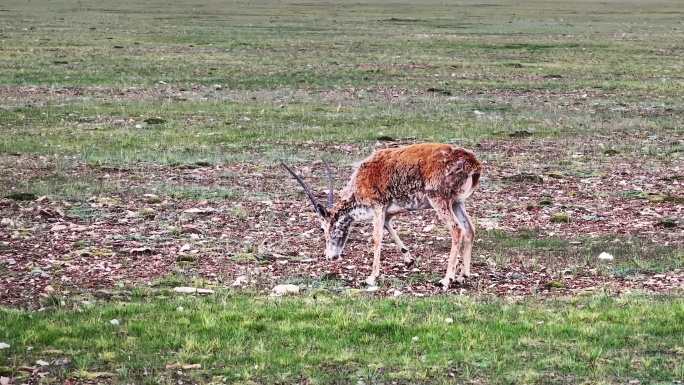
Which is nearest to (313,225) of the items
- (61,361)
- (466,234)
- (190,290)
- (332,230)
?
(332,230)

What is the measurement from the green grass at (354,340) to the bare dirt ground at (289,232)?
109 centimetres

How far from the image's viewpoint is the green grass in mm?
9523

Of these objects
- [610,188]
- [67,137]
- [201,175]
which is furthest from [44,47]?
[610,188]

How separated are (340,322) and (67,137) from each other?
646 inches

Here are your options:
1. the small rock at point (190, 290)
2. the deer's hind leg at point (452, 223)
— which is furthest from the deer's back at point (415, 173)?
the small rock at point (190, 290)

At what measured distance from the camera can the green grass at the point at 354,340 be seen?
31.2 ft

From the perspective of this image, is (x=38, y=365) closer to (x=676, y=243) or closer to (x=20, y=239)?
(x=20, y=239)

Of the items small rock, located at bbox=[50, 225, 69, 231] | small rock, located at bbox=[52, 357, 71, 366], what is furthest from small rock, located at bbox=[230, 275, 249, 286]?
small rock, located at bbox=[50, 225, 69, 231]

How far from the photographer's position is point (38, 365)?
382 inches

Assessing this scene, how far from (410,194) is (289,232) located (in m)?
3.25

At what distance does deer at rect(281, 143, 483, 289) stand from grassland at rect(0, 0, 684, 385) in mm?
420

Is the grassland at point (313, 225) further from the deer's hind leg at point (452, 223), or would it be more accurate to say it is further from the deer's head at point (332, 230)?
the deer's hind leg at point (452, 223)

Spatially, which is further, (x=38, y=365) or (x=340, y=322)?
(x=340, y=322)

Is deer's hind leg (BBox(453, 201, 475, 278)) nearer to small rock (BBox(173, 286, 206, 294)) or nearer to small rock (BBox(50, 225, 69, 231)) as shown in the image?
small rock (BBox(173, 286, 206, 294))
